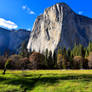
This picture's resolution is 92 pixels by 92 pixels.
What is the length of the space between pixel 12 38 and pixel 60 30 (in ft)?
288

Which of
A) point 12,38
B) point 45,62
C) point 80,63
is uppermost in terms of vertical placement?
Answer: point 12,38

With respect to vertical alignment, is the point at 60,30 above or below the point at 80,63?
above

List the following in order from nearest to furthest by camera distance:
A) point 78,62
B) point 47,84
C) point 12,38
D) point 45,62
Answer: point 47,84, point 78,62, point 45,62, point 12,38

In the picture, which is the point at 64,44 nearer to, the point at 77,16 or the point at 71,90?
the point at 77,16

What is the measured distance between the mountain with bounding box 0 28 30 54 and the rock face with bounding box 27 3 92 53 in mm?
39164

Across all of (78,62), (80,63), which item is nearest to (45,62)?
(78,62)

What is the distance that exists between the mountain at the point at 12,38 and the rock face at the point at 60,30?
39.2m

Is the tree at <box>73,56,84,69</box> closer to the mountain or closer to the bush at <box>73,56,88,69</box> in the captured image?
the bush at <box>73,56,88,69</box>

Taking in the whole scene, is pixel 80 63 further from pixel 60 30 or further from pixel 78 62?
pixel 60 30

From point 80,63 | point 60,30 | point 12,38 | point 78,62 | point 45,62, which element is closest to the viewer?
point 80,63

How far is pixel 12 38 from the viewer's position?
160 metres

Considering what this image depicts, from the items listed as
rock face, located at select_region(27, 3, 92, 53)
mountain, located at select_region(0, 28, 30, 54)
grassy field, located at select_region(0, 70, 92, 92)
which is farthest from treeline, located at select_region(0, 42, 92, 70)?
mountain, located at select_region(0, 28, 30, 54)

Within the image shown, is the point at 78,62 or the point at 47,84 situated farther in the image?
the point at 78,62

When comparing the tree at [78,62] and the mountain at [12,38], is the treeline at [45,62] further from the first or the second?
the mountain at [12,38]
